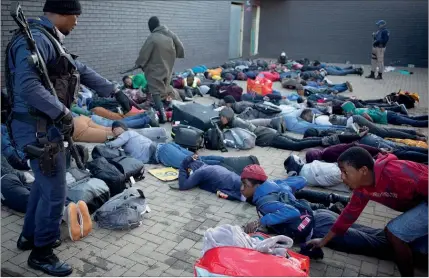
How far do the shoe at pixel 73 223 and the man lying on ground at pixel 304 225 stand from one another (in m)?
1.67

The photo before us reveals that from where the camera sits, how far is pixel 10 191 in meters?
4.34

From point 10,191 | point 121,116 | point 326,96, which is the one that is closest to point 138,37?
point 121,116

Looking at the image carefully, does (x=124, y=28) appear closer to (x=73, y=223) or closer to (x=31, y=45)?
(x=73, y=223)

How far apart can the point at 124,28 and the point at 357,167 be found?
9392 mm

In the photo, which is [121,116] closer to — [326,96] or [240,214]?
[240,214]

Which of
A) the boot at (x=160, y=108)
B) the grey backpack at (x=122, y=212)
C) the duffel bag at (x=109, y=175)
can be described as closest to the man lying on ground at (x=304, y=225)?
the grey backpack at (x=122, y=212)

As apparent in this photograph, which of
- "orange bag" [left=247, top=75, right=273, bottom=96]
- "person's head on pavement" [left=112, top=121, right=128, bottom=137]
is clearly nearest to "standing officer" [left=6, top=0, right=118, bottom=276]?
"person's head on pavement" [left=112, top=121, right=128, bottom=137]

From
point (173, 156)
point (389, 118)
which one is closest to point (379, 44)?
point (389, 118)

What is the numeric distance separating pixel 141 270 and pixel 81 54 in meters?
7.43

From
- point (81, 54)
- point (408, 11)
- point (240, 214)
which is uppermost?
point (408, 11)

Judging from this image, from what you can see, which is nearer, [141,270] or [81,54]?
[141,270]

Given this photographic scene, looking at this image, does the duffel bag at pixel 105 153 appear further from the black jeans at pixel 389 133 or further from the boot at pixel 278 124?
the black jeans at pixel 389 133

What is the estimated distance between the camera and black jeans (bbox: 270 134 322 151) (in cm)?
672

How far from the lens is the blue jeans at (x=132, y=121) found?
7195mm
